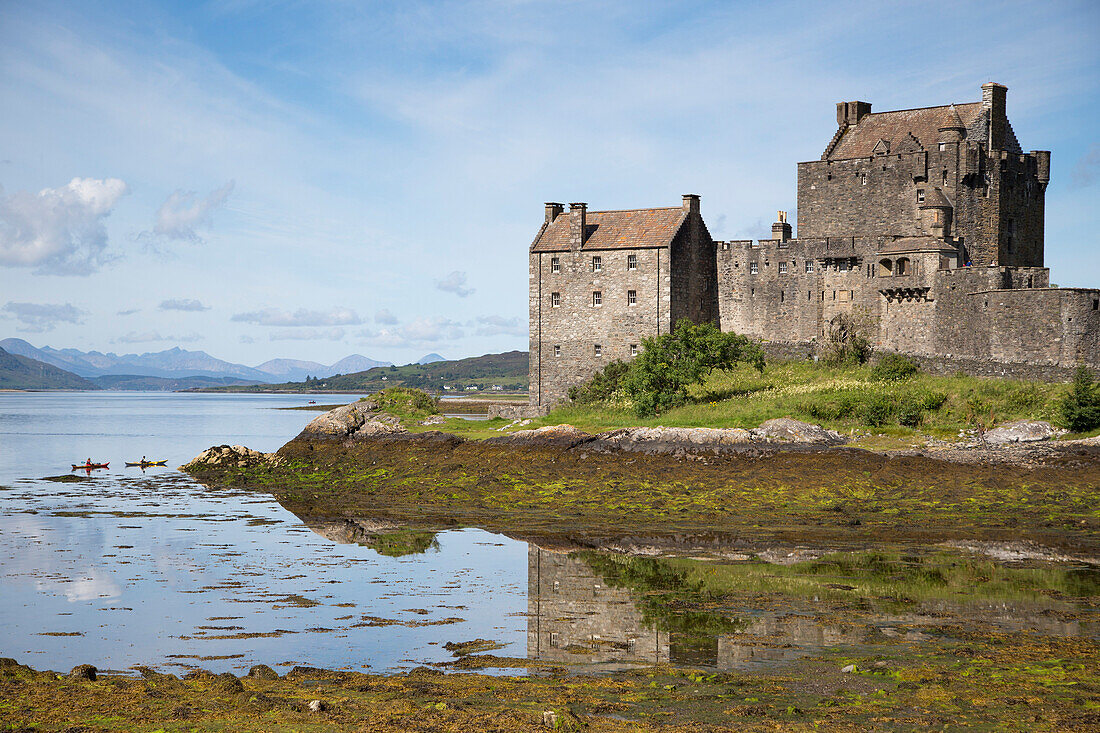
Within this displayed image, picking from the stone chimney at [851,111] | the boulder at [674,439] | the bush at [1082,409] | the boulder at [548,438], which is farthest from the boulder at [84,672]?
the stone chimney at [851,111]

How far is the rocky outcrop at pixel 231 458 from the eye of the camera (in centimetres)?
4378

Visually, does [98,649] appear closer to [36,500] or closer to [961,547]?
[961,547]

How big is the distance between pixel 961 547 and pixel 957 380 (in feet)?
58.2

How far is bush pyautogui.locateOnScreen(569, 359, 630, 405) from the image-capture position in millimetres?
48094

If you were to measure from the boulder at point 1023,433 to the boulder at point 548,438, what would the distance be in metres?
13.7

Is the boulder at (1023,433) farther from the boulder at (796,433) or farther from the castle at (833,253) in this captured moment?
the castle at (833,253)

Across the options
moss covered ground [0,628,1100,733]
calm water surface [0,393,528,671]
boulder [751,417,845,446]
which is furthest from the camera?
boulder [751,417,845,446]

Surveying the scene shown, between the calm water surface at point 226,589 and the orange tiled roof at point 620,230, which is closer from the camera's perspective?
the calm water surface at point 226,589

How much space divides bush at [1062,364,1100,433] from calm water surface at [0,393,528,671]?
19203mm

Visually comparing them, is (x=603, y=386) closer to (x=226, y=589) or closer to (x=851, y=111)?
(x=851, y=111)

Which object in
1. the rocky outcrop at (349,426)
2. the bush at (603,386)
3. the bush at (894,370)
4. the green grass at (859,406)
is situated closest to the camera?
the green grass at (859,406)

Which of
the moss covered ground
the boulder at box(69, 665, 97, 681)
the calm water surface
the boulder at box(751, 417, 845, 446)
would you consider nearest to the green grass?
the boulder at box(751, 417, 845, 446)

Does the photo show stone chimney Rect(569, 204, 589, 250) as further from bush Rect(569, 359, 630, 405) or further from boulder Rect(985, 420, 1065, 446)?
boulder Rect(985, 420, 1065, 446)

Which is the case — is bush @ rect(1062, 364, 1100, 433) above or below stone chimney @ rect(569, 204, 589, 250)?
below
